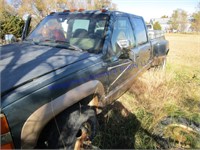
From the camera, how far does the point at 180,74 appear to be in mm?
6484

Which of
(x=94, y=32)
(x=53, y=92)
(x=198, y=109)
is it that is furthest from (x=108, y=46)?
(x=198, y=109)

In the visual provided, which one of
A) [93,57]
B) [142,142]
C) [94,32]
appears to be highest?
[94,32]

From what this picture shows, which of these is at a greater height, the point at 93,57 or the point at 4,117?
the point at 93,57

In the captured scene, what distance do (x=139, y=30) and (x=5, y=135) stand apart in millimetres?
3898

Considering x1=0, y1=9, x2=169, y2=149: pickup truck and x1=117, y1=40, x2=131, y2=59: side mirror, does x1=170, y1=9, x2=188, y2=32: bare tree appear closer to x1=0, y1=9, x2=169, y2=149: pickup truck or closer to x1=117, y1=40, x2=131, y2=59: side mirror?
x1=0, y1=9, x2=169, y2=149: pickup truck

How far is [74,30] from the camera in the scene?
3.30 m

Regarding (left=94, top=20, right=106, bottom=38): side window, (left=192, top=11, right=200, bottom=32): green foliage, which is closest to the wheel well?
(left=94, top=20, right=106, bottom=38): side window

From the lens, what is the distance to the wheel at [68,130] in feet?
6.63

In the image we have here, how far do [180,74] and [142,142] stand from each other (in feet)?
13.9

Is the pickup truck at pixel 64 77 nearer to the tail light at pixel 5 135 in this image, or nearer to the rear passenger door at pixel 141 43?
the tail light at pixel 5 135

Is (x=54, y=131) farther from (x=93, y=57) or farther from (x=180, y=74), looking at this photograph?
(x=180, y=74)

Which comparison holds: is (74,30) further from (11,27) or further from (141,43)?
(11,27)

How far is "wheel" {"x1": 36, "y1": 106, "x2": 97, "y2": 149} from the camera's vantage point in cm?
202

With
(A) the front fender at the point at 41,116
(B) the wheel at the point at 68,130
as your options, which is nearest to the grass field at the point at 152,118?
(B) the wheel at the point at 68,130
